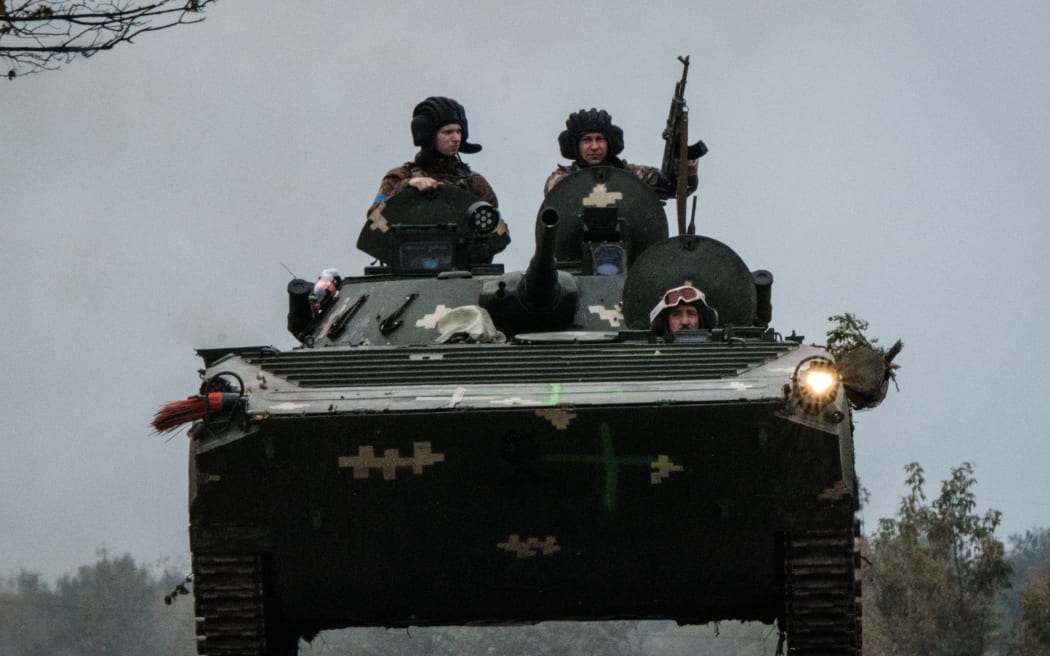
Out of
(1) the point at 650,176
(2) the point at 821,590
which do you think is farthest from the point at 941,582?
(2) the point at 821,590

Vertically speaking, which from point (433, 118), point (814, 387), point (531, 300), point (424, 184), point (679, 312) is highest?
point (433, 118)

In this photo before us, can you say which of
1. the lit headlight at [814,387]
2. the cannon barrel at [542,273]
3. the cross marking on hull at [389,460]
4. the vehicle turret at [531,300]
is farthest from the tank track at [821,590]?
the vehicle turret at [531,300]

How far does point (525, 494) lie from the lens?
9977mm

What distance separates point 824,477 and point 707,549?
66cm

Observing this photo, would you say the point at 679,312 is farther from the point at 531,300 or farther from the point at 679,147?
the point at 679,147

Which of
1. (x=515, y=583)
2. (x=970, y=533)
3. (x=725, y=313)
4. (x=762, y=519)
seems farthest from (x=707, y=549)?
(x=970, y=533)

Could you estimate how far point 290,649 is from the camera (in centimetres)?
1102

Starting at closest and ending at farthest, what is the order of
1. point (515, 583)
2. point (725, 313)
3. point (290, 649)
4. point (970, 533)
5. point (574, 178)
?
point (515, 583)
point (290, 649)
point (725, 313)
point (574, 178)
point (970, 533)

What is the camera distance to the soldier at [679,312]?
38.7ft

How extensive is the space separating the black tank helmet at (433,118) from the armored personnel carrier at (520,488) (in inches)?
183

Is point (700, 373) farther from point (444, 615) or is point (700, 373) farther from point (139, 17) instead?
point (139, 17)

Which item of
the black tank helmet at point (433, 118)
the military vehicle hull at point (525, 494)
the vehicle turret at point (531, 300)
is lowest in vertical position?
the military vehicle hull at point (525, 494)

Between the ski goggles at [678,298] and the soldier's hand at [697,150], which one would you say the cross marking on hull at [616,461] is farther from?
the soldier's hand at [697,150]

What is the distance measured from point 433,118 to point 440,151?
0.80 ft
